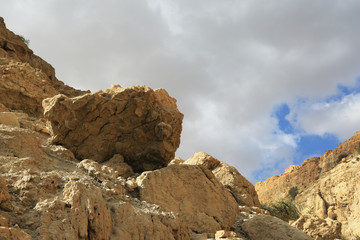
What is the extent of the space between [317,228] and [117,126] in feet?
28.5

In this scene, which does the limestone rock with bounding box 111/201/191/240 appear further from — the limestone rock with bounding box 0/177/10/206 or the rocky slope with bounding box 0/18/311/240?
the limestone rock with bounding box 0/177/10/206

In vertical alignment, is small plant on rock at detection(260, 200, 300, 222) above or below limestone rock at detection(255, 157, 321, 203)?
below

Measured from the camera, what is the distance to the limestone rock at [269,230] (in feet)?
35.7

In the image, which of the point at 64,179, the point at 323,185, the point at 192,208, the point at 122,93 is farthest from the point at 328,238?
the point at 323,185

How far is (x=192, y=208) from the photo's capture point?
34.8 feet

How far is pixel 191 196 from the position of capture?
10.9m

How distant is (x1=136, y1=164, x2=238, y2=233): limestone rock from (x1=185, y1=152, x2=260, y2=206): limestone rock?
2.13 meters

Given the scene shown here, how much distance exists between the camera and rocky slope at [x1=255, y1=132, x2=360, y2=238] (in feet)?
152

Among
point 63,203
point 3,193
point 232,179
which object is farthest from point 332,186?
point 3,193

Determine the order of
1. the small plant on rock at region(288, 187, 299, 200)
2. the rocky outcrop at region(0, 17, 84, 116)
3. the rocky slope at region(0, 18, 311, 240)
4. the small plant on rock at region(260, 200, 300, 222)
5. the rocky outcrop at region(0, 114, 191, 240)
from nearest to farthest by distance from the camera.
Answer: the rocky outcrop at region(0, 114, 191, 240) < the rocky slope at region(0, 18, 311, 240) < the rocky outcrop at region(0, 17, 84, 116) < the small plant on rock at region(260, 200, 300, 222) < the small plant on rock at region(288, 187, 299, 200)

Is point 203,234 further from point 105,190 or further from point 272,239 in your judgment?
point 105,190

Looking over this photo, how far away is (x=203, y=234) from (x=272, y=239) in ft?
7.72

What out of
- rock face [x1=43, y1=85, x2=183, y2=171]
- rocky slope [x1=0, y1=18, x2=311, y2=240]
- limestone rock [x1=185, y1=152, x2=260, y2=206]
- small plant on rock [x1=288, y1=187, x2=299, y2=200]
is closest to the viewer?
rocky slope [x1=0, y1=18, x2=311, y2=240]

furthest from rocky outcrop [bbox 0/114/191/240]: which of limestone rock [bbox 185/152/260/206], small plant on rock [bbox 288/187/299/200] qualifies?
small plant on rock [bbox 288/187/299/200]
